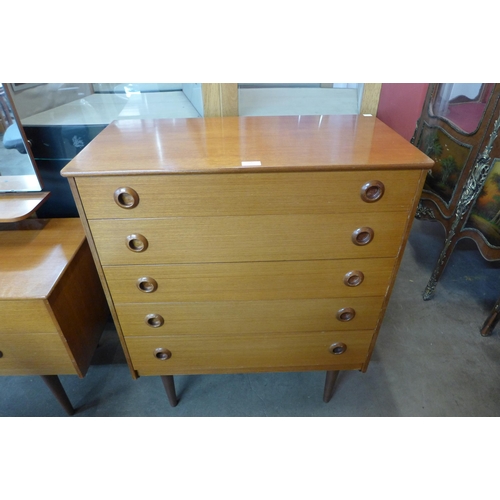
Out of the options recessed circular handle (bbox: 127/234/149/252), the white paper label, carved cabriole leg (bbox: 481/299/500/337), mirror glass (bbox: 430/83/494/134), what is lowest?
carved cabriole leg (bbox: 481/299/500/337)

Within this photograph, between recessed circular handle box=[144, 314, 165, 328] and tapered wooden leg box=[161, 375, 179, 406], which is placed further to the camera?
tapered wooden leg box=[161, 375, 179, 406]

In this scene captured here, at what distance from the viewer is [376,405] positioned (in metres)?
1.43

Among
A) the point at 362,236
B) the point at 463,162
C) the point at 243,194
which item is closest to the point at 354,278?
the point at 362,236

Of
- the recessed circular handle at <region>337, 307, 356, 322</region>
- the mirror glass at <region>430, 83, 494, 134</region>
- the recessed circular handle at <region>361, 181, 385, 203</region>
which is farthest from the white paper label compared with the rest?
the mirror glass at <region>430, 83, 494, 134</region>

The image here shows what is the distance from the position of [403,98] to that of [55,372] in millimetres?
2374

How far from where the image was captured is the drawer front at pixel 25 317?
3.39 ft

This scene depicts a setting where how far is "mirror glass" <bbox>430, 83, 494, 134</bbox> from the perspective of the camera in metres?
1.65

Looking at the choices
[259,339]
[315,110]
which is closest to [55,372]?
[259,339]

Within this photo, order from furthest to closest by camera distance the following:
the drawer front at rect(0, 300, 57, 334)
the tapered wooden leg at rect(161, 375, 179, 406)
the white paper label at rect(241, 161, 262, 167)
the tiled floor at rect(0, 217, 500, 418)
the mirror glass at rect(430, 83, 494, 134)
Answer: the mirror glass at rect(430, 83, 494, 134)
the tiled floor at rect(0, 217, 500, 418)
the tapered wooden leg at rect(161, 375, 179, 406)
the drawer front at rect(0, 300, 57, 334)
the white paper label at rect(241, 161, 262, 167)

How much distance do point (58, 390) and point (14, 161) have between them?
2.83ft

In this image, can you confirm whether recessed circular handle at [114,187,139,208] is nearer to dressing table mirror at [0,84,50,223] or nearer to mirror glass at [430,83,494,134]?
dressing table mirror at [0,84,50,223]

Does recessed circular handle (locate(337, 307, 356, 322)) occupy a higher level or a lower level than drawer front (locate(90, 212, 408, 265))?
lower

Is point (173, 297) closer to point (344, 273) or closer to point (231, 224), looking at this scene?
point (231, 224)

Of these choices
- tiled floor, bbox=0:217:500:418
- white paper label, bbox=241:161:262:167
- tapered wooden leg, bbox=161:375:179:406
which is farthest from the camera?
tiled floor, bbox=0:217:500:418
